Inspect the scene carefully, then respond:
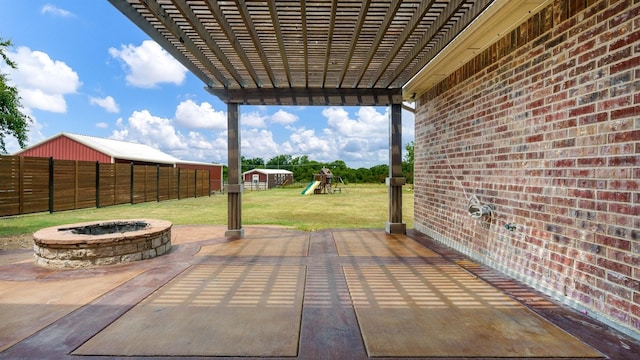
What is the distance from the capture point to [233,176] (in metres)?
6.84

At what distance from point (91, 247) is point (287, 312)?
309 cm

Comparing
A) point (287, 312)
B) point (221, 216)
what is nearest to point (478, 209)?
point (287, 312)

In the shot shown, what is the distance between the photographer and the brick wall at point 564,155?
8.22ft

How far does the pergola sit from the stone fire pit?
203 cm

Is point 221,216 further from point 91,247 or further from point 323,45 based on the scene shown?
point 323,45

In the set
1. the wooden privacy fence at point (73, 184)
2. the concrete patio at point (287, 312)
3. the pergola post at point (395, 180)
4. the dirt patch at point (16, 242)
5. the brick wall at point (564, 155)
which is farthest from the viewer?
the wooden privacy fence at point (73, 184)

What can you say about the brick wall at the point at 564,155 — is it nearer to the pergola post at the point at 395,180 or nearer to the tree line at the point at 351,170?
the pergola post at the point at 395,180

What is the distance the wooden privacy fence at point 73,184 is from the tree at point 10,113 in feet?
7.70

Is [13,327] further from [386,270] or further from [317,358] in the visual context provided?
[386,270]

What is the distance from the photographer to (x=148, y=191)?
16.5 m

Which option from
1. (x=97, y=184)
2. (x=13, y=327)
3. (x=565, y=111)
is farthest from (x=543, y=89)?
(x=97, y=184)

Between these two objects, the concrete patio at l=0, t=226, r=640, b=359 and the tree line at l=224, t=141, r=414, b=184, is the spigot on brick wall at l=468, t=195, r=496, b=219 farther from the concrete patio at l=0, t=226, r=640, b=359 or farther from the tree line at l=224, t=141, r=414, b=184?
the tree line at l=224, t=141, r=414, b=184

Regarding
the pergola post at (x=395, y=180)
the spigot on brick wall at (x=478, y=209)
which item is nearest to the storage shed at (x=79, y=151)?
the pergola post at (x=395, y=180)

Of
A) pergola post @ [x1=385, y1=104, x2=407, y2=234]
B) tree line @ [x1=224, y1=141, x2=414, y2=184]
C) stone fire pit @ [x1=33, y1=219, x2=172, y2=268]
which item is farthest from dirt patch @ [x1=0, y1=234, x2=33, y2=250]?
tree line @ [x1=224, y1=141, x2=414, y2=184]
